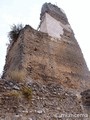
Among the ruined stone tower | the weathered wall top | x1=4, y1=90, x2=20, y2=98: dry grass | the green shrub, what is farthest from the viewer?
the weathered wall top

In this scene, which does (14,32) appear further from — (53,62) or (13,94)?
(13,94)

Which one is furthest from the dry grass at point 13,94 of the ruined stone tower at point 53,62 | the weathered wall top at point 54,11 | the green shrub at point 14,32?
the weathered wall top at point 54,11

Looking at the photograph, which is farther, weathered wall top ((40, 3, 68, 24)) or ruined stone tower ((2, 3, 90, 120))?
weathered wall top ((40, 3, 68, 24))

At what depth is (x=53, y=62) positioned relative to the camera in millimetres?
10836

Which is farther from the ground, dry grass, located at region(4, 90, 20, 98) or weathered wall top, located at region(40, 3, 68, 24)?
weathered wall top, located at region(40, 3, 68, 24)

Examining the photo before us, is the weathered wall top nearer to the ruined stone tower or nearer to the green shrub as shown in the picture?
the ruined stone tower

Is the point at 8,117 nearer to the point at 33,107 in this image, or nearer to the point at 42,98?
the point at 33,107

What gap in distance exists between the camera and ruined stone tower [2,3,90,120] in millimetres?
7055

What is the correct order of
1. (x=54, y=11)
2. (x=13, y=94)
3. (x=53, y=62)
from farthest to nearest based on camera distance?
(x=54, y=11)
(x=53, y=62)
(x=13, y=94)

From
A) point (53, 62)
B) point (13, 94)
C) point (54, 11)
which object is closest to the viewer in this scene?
point (13, 94)

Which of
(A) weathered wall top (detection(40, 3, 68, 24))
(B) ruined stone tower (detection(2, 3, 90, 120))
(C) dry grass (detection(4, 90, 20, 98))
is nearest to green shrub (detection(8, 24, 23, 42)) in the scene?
(B) ruined stone tower (detection(2, 3, 90, 120))

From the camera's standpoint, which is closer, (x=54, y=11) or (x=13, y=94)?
(x=13, y=94)

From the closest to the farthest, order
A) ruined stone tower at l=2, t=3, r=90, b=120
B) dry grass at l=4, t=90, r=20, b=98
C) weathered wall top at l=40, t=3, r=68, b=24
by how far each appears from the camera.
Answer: dry grass at l=4, t=90, r=20, b=98 < ruined stone tower at l=2, t=3, r=90, b=120 < weathered wall top at l=40, t=3, r=68, b=24

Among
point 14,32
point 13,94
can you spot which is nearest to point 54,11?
point 14,32
